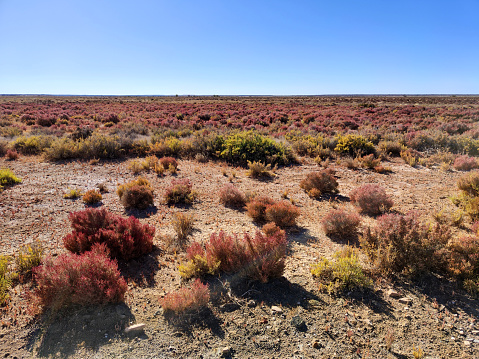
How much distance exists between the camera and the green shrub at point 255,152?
11.8 meters

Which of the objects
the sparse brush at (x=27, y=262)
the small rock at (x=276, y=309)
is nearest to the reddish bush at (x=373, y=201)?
the small rock at (x=276, y=309)

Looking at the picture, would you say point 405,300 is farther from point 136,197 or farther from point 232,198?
point 136,197

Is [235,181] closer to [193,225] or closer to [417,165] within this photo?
[193,225]

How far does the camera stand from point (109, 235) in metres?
4.71

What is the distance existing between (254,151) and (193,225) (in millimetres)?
6379

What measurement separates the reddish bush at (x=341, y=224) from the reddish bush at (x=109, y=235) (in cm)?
367

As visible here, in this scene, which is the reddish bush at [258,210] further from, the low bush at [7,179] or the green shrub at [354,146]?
the green shrub at [354,146]

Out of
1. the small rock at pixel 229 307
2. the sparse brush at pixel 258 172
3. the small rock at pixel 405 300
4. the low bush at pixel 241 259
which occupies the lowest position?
the small rock at pixel 229 307

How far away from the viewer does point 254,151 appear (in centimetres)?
1190

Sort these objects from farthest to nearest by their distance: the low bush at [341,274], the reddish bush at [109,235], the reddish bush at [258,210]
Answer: the reddish bush at [258,210] < the reddish bush at [109,235] < the low bush at [341,274]

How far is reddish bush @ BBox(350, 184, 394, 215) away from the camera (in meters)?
6.77

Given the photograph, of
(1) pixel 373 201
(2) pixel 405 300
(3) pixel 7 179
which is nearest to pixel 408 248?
(2) pixel 405 300

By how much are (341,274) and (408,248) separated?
1290mm

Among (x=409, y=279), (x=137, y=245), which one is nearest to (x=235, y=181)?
(x=137, y=245)
